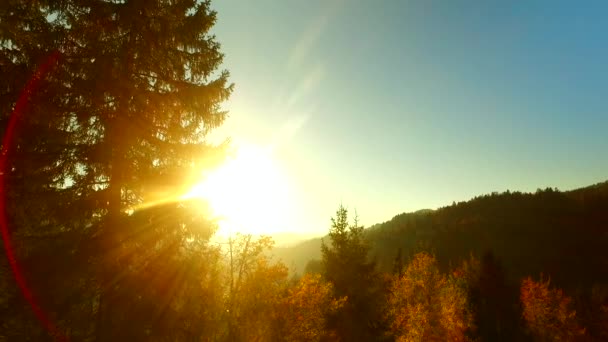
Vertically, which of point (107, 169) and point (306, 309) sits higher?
point (107, 169)

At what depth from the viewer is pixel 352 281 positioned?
28.2 m

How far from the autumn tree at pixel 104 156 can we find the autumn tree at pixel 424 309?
2075 cm

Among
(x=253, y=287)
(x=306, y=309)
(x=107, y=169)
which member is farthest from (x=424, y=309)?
(x=107, y=169)

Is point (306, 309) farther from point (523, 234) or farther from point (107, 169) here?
point (523, 234)

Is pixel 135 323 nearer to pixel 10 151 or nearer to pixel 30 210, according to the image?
pixel 30 210

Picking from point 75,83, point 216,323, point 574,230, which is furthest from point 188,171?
point 574,230

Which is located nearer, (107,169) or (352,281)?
(107,169)

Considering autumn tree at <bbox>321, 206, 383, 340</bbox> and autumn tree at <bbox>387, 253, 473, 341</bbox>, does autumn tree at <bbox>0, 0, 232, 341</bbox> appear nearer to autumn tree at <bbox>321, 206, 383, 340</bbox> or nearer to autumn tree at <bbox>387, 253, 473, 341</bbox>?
autumn tree at <bbox>321, 206, 383, 340</bbox>

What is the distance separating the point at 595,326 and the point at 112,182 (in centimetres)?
5481

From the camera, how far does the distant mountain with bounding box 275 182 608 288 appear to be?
403ft

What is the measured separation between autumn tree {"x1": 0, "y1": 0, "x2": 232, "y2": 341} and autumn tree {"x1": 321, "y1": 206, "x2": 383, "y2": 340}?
61.2ft

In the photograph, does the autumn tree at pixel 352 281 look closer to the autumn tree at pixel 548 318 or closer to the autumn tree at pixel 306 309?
the autumn tree at pixel 306 309

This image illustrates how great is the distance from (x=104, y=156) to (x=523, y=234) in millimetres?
166339

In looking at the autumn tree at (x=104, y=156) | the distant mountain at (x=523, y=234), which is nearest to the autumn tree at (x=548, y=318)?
the autumn tree at (x=104, y=156)
